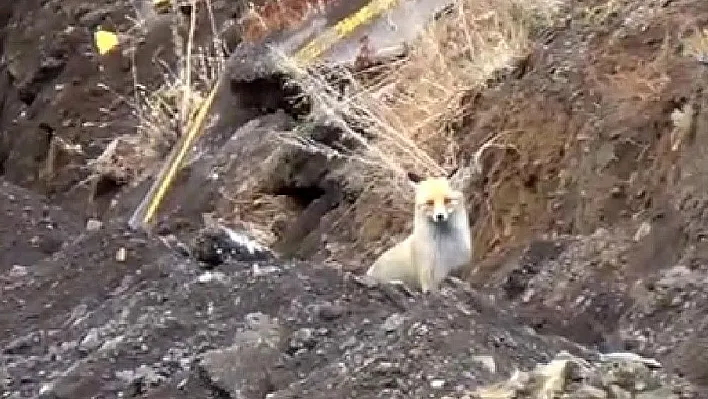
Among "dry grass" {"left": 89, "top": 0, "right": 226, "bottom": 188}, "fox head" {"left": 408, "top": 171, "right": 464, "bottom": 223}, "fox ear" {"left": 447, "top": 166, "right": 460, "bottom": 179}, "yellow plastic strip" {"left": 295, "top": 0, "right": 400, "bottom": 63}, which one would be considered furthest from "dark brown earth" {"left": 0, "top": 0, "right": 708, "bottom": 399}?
"dry grass" {"left": 89, "top": 0, "right": 226, "bottom": 188}

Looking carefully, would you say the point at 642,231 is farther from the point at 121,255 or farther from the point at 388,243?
the point at 388,243

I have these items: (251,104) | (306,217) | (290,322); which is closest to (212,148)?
(251,104)

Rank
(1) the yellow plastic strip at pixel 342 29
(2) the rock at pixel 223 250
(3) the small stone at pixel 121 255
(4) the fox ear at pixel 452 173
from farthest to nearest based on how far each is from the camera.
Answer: (1) the yellow plastic strip at pixel 342 29, (4) the fox ear at pixel 452 173, (2) the rock at pixel 223 250, (3) the small stone at pixel 121 255

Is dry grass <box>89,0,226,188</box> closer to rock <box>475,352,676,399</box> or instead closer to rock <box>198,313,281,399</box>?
rock <box>198,313,281,399</box>

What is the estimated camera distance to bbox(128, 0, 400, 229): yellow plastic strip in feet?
37.5

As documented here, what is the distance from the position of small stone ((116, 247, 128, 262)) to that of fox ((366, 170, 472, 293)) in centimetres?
136

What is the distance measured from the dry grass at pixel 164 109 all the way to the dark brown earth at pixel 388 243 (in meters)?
0.77

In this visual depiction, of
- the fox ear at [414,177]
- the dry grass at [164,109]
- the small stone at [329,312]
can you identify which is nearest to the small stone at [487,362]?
the small stone at [329,312]

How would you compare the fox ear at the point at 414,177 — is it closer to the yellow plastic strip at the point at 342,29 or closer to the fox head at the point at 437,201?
the fox head at the point at 437,201

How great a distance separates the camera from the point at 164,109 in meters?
13.1

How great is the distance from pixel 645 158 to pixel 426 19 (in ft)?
13.6

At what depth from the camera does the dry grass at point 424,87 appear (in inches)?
377

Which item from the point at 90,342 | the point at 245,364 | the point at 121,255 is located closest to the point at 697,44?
the point at 121,255

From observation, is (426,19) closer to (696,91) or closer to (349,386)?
(696,91)
